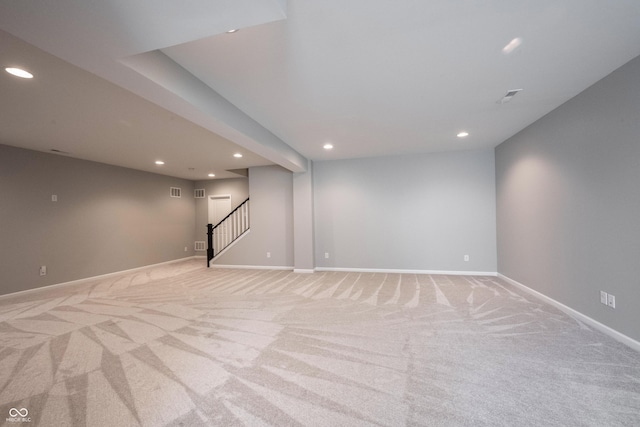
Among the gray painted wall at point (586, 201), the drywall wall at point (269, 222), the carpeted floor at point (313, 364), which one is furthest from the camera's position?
the drywall wall at point (269, 222)

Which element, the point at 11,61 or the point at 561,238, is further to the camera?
the point at 561,238

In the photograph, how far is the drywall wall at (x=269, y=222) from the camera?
6.32 meters

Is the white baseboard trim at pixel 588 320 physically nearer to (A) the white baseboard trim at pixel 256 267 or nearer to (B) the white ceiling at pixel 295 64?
(B) the white ceiling at pixel 295 64

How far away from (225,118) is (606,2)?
3257mm

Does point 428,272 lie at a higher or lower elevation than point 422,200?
lower

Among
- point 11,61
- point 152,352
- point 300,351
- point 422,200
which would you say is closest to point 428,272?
point 422,200

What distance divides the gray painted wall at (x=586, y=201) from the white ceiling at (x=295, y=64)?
0.29m

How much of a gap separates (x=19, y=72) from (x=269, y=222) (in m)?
4.67

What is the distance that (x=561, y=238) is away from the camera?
323 centimetres

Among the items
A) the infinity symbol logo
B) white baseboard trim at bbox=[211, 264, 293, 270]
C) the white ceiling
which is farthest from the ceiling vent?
white baseboard trim at bbox=[211, 264, 293, 270]

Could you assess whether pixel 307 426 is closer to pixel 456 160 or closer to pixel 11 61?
pixel 11 61

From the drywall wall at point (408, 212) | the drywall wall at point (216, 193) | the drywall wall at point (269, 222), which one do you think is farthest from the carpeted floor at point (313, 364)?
the drywall wall at point (216, 193)

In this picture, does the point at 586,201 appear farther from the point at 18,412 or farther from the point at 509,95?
the point at 18,412

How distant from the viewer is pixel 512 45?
203cm
